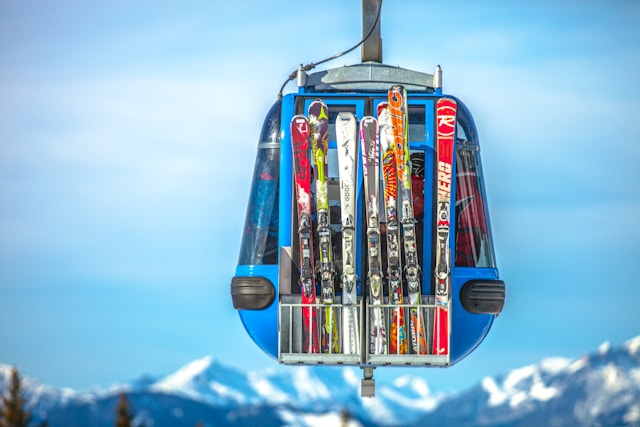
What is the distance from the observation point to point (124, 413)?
32.3 meters

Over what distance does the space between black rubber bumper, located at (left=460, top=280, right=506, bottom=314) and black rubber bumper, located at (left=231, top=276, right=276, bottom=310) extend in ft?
6.14

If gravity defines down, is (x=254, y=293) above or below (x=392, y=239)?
below

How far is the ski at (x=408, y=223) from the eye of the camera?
17078mm

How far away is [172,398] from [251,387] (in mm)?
51572

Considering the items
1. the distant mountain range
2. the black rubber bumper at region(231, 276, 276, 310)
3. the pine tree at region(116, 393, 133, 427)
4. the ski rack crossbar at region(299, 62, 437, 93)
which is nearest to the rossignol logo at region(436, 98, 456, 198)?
the ski rack crossbar at region(299, 62, 437, 93)

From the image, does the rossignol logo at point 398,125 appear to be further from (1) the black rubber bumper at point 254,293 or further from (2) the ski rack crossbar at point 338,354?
(1) the black rubber bumper at point 254,293

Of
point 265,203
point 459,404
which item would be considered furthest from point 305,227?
point 459,404

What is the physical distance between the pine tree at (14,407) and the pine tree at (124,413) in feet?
6.44

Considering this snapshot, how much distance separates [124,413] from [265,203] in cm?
1496

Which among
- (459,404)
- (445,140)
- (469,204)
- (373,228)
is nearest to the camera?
(373,228)

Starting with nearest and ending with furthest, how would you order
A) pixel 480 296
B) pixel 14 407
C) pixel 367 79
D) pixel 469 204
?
1. pixel 480 296
2. pixel 469 204
3. pixel 367 79
4. pixel 14 407

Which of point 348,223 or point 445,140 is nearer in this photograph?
point 348,223

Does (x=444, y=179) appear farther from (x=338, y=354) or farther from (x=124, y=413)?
(x=124, y=413)

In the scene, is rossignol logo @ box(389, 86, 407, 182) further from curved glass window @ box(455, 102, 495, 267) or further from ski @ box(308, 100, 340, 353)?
curved glass window @ box(455, 102, 495, 267)
